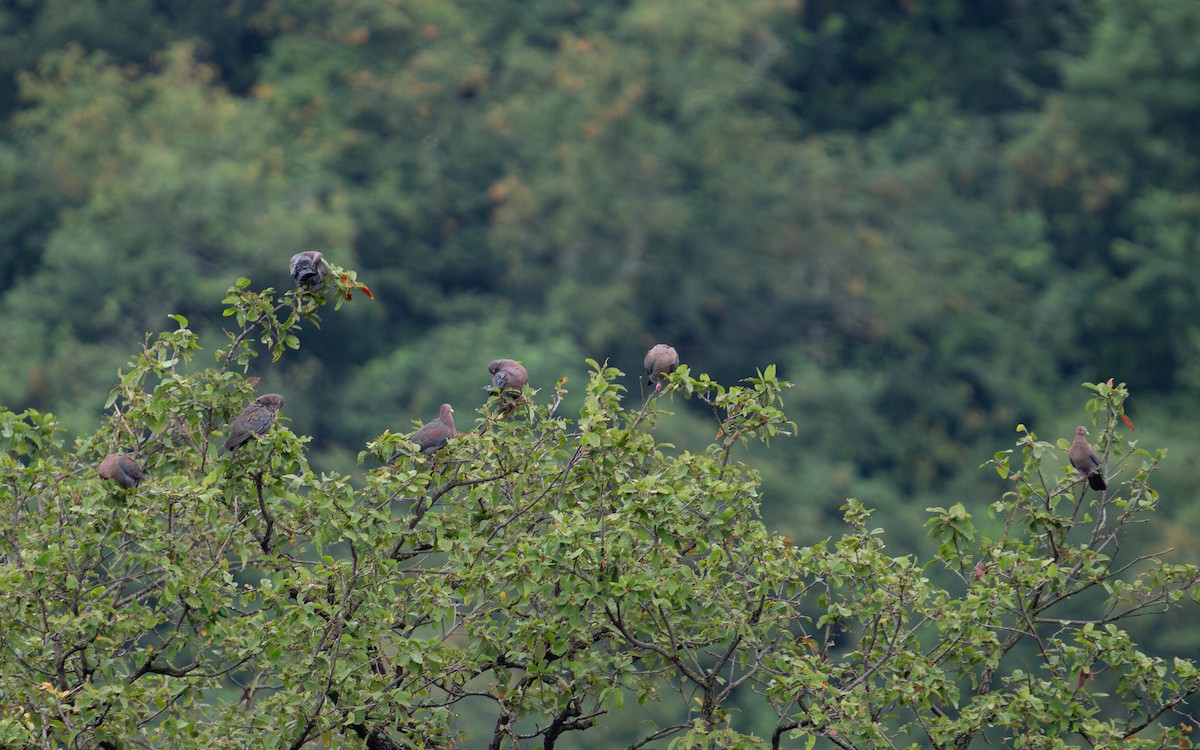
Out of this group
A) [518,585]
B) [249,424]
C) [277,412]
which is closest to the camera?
[518,585]

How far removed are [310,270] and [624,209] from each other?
2598 centimetres

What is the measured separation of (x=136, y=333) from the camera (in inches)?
1121

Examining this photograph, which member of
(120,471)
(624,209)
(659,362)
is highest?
(624,209)

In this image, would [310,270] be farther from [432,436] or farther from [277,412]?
[432,436]

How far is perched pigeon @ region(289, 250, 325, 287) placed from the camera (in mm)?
7750

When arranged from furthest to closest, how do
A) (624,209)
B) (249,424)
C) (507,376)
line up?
(624,209), (507,376), (249,424)

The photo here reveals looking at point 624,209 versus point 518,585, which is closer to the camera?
point 518,585

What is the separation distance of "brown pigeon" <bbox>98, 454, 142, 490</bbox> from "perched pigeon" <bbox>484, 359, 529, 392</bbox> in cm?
149

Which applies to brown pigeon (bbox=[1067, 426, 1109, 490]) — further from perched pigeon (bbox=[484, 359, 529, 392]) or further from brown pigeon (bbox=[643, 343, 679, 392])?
perched pigeon (bbox=[484, 359, 529, 392])

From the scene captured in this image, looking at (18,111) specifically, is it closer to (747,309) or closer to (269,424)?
(747,309)

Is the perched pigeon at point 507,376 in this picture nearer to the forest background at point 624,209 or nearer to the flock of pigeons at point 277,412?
the flock of pigeons at point 277,412

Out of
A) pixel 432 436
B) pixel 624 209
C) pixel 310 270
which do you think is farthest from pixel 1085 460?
pixel 624 209

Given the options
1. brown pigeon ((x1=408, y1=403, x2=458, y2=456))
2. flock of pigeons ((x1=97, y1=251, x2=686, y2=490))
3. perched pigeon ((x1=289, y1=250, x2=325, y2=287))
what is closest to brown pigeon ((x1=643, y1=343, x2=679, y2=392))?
flock of pigeons ((x1=97, y1=251, x2=686, y2=490))

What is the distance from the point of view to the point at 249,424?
7.59 metres
